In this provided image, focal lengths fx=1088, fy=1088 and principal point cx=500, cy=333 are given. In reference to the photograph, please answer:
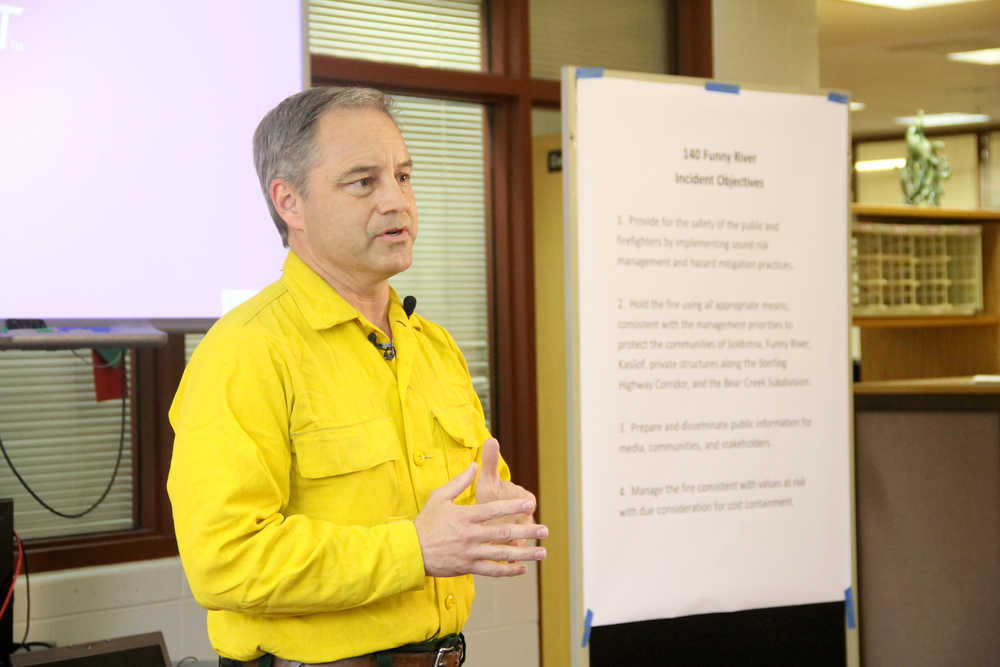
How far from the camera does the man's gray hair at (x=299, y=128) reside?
1.46 m

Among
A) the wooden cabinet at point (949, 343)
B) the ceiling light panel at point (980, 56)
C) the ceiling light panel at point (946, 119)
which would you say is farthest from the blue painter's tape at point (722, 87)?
the ceiling light panel at point (946, 119)

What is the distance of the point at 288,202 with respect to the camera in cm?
151

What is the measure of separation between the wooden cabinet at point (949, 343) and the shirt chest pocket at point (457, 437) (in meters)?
4.02

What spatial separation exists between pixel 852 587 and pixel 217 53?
2003 mm

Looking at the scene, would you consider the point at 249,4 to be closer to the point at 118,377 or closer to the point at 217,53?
the point at 217,53

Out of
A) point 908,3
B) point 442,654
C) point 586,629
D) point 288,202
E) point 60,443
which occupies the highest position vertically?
point 908,3

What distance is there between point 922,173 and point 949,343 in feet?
2.80

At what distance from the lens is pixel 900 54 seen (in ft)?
23.5

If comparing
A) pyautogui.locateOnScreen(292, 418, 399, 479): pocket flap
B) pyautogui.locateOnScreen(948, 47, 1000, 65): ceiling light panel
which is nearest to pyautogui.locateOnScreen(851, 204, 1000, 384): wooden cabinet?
pyautogui.locateOnScreen(948, 47, 1000, 65): ceiling light panel

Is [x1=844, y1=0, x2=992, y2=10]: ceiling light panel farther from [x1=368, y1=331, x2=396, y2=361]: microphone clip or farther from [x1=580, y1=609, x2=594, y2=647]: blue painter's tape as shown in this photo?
[x1=368, y1=331, x2=396, y2=361]: microphone clip

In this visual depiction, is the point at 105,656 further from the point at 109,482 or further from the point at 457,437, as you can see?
the point at 457,437

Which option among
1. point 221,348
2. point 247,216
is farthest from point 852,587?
point 221,348

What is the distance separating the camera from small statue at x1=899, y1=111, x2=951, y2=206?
538 centimetres

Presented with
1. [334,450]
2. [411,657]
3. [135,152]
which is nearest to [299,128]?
[334,450]
